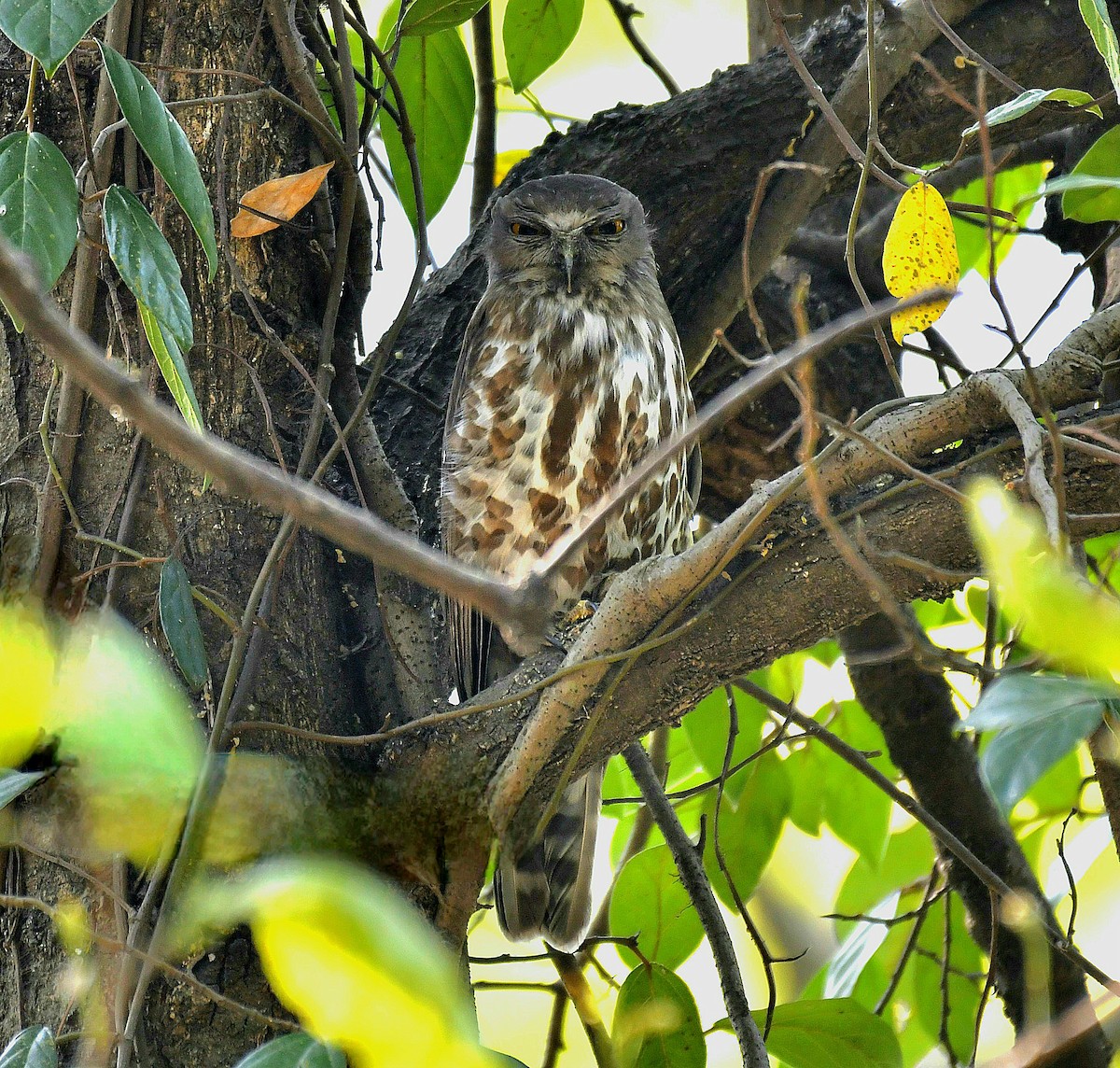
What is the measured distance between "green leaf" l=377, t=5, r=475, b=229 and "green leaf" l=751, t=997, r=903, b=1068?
153cm

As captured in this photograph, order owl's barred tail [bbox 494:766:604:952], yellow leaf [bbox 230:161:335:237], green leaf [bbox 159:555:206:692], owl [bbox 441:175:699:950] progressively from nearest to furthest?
green leaf [bbox 159:555:206:692], yellow leaf [bbox 230:161:335:237], owl's barred tail [bbox 494:766:604:952], owl [bbox 441:175:699:950]

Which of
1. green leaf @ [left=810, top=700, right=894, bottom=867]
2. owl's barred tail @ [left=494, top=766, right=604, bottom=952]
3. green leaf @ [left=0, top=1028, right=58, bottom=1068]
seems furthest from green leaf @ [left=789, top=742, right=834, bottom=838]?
green leaf @ [left=0, top=1028, right=58, bottom=1068]

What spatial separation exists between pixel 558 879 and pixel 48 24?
1620mm

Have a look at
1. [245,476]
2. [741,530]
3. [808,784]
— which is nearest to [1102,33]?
[741,530]

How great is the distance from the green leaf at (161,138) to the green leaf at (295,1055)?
0.83m

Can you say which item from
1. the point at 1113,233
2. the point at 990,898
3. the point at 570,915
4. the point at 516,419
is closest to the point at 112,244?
the point at 516,419

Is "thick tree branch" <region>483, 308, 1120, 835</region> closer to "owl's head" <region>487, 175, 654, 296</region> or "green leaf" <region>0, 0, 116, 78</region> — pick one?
"green leaf" <region>0, 0, 116, 78</region>

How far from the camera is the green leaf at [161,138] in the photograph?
1.33 meters

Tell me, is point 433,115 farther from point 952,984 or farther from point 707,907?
point 952,984

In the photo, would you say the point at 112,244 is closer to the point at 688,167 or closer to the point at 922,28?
the point at 688,167

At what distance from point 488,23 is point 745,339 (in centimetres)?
92

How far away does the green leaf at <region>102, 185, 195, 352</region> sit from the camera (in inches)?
53.0

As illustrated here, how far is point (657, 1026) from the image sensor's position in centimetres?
182

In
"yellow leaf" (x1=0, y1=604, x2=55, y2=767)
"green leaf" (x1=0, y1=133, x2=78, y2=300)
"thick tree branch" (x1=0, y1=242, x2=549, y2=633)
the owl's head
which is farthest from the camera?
the owl's head
